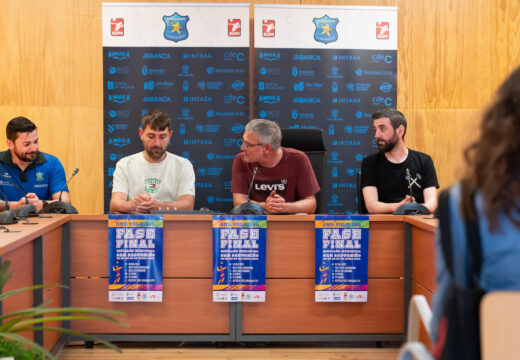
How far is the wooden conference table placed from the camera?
100 inches

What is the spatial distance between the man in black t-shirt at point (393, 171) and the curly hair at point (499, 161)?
2.26 metres

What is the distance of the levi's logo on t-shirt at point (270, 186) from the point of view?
3170mm

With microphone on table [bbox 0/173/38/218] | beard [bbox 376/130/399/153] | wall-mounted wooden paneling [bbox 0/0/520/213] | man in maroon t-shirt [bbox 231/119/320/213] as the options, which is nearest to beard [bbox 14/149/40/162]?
microphone on table [bbox 0/173/38/218]

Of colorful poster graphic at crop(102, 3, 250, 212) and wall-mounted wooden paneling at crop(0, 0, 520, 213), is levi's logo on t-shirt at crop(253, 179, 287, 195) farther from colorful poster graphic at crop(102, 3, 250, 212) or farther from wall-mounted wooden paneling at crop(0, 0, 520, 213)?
wall-mounted wooden paneling at crop(0, 0, 520, 213)

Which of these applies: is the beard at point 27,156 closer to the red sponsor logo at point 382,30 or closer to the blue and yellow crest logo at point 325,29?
the blue and yellow crest logo at point 325,29

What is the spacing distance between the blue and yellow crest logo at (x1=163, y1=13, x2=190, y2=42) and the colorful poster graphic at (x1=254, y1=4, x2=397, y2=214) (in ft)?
1.86

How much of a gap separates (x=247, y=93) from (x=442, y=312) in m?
3.38

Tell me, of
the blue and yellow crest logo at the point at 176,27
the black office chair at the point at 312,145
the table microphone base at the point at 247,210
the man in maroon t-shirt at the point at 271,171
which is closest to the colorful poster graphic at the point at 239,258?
the table microphone base at the point at 247,210

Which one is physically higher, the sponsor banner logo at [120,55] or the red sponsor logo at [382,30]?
the red sponsor logo at [382,30]

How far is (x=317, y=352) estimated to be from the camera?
2.59 metres

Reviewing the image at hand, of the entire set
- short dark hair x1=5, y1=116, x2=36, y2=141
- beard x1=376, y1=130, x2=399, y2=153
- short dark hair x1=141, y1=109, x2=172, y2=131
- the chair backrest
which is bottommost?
the chair backrest

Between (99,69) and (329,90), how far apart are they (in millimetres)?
1868

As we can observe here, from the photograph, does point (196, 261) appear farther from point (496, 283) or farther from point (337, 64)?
point (337, 64)

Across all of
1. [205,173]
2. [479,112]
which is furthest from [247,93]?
[479,112]
